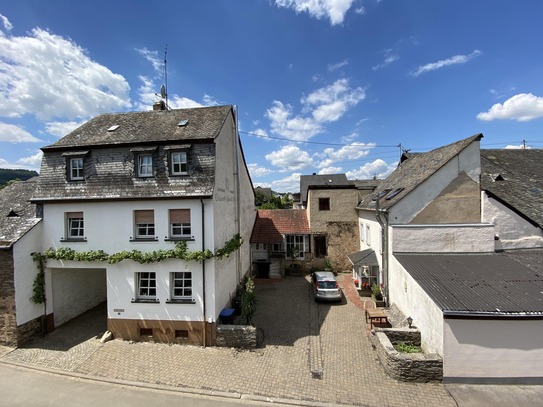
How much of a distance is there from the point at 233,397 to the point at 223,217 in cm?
755

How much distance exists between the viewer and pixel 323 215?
22.5 m

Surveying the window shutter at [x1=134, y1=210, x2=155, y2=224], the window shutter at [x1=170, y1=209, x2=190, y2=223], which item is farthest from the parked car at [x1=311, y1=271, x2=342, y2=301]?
the window shutter at [x1=134, y1=210, x2=155, y2=224]

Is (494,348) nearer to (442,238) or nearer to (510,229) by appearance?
(442,238)

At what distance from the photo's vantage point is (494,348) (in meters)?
8.55

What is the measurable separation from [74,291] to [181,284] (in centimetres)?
694

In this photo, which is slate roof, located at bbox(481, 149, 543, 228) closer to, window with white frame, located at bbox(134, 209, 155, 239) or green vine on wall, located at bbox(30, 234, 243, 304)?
green vine on wall, located at bbox(30, 234, 243, 304)

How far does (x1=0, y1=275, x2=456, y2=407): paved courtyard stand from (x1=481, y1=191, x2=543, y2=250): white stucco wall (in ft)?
26.5

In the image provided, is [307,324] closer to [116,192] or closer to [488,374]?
[488,374]

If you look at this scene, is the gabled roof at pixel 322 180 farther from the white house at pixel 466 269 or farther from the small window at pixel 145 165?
the small window at pixel 145 165

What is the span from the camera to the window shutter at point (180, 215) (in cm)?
1180

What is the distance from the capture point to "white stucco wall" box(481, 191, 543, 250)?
43.3ft

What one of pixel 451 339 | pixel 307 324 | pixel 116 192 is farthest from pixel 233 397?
pixel 116 192

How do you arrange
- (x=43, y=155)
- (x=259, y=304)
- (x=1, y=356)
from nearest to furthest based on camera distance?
(x=1, y=356) → (x=43, y=155) → (x=259, y=304)

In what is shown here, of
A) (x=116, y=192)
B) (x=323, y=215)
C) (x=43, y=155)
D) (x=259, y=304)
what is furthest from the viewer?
(x=323, y=215)
